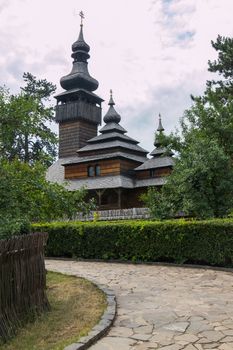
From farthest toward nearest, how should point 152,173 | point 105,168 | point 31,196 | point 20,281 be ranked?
1. point 105,168
2. point 152,173
3. point 31,196
4. point 20,281

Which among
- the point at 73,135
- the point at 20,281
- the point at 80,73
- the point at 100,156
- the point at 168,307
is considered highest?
the point at 80,73

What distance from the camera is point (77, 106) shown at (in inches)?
2014

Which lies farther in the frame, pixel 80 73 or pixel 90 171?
pixel 80 73

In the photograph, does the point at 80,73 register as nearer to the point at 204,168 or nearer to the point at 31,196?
the point at 204,168

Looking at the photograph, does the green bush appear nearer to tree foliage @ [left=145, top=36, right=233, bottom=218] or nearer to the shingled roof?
tree foliage @ [left=145, top=36, right=233, bottom=218]

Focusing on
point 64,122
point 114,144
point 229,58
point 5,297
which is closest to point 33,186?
point 5,297

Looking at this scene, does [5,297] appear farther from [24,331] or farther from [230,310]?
[230,310]

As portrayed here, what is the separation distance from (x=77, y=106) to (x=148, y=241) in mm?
39248

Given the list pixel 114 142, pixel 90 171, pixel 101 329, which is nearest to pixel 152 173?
pixel 114 142

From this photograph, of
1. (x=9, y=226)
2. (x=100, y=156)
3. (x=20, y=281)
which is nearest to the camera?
(x=20, y=281)

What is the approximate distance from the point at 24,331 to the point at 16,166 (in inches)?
139

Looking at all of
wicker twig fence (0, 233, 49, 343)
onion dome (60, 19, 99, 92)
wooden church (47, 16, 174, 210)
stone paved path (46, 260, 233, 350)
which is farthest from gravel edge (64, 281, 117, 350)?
onion dome (60, 19, 99, 92)

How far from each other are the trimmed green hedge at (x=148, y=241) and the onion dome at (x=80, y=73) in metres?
38.9

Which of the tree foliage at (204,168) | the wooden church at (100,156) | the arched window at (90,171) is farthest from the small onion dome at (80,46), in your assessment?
the tree foliage at (204,168)
